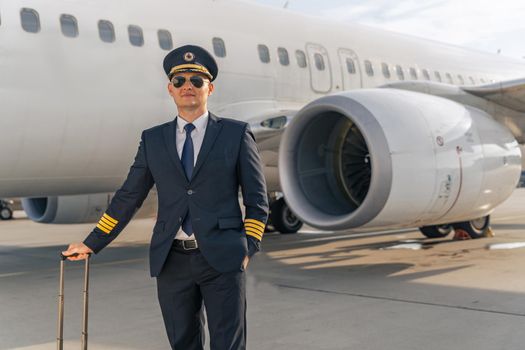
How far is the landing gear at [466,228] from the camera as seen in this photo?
902cm

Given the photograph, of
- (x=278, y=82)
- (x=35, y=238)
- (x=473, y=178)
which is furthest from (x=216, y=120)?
(x=35, y=238)

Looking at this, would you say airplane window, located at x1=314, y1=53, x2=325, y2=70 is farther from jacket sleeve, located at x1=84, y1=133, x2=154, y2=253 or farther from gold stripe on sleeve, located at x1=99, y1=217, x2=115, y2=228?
gold stripe on sleeve, located at x1=99, y1=217, x2=115, y2=228

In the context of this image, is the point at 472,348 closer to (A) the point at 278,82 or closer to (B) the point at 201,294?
(B) the point at 201,294

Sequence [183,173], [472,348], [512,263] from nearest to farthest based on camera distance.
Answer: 1. [183,173]
2. [472,348]
3. [512,263]

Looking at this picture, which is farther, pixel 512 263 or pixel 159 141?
pixel 512 263

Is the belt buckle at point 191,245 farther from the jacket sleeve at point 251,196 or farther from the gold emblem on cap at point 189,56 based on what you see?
the gold emblem on cap at point 189,56

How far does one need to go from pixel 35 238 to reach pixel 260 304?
325 inches

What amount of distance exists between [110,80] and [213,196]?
440 centimetres

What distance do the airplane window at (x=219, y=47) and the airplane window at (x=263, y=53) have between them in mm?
590

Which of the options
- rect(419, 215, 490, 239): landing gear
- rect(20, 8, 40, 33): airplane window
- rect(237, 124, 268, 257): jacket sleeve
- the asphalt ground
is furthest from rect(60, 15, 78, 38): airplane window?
rect(419, 215, 490, 239): landing gear

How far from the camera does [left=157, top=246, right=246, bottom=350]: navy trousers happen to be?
2.47 meters

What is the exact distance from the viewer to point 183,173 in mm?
2502

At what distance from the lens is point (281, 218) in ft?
36.8

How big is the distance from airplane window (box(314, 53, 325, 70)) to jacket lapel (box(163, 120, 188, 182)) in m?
6.46
